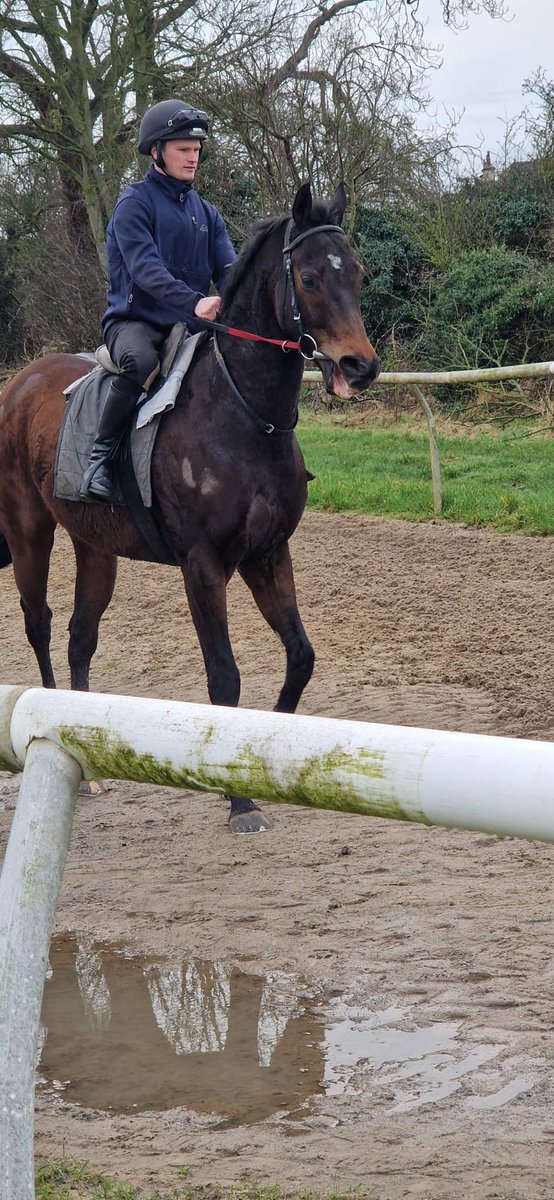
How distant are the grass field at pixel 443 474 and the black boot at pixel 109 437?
4773mm

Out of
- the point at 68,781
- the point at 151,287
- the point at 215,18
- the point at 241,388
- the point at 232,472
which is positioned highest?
the point at 215,18

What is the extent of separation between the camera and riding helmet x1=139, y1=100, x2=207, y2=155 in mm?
5473

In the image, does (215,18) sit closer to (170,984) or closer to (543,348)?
(543,348)

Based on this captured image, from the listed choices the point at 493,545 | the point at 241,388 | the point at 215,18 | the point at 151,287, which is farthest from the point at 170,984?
the point at 215,18

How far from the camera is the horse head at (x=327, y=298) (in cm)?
491

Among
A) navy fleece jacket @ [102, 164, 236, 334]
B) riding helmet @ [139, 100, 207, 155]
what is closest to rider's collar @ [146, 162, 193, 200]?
navy fleece jacket @ [102, 164, 236, 334]

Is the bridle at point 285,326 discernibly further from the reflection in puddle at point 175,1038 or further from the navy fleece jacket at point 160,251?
the reflection in puddle at point 175,1038

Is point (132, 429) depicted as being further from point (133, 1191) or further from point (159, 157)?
point (133, 1191)

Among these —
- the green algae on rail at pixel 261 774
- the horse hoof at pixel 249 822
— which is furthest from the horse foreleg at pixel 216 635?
the green algae on rail at pixel 261 774

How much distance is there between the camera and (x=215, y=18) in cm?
2153

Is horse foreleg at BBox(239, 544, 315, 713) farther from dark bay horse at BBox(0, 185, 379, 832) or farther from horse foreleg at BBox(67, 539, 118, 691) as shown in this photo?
horse foreleg at BBox(67, 539, 118, 691)

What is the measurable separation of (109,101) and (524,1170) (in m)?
22.8

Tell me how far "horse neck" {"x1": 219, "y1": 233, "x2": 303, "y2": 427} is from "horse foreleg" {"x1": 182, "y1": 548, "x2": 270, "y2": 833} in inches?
27.2

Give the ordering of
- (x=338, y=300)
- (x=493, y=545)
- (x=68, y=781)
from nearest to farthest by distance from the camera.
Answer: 1. (x=68, y=781)
2. (x=338, y=300)
3. (x=493, y=545)
